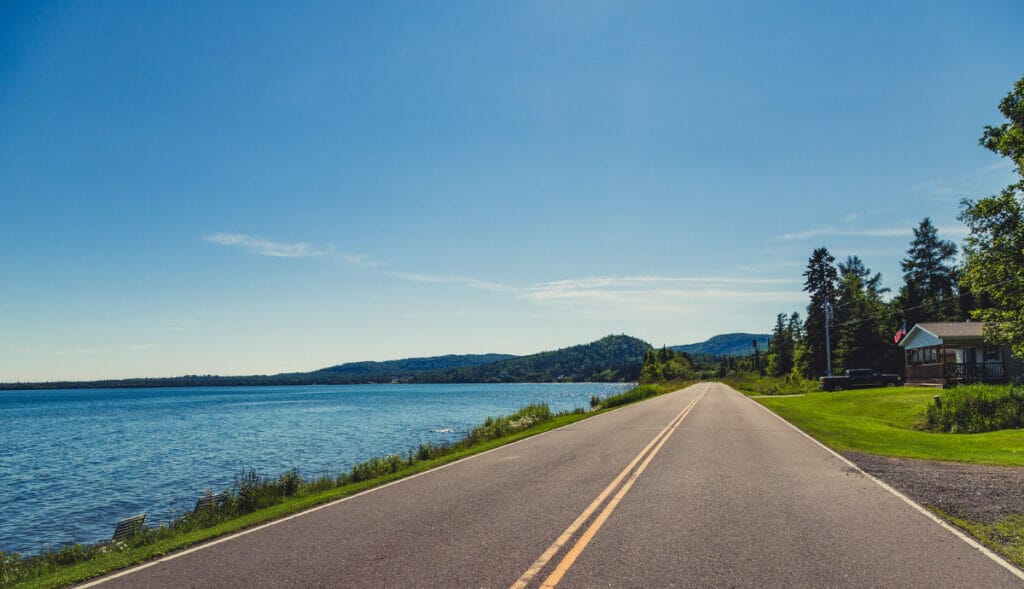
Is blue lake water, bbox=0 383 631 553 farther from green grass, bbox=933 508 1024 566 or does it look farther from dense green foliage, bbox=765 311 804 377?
dense green foliage, bbox=765 311 804 377

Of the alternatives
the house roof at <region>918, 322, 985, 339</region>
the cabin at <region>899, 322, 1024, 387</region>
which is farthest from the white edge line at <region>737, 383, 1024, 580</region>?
the house roof at <region>918, 322, 985, 339</region>

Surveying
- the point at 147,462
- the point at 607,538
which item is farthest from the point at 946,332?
the point at 147,462

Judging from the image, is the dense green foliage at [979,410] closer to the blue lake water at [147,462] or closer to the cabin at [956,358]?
the cabin at [956,358]

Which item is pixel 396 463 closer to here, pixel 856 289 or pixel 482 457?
pixel 482 457

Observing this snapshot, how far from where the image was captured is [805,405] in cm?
3700

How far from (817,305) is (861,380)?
3246 cm

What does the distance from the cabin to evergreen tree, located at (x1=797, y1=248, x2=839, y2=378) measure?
27.0m

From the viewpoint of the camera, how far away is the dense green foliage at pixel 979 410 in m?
20.8

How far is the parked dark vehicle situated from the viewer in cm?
4712

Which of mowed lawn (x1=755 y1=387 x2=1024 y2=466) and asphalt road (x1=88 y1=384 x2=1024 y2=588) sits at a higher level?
asphalt road (x1=88 y1=384 x2=1024 y2=588)

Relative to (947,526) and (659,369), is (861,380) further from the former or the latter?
(659,369)

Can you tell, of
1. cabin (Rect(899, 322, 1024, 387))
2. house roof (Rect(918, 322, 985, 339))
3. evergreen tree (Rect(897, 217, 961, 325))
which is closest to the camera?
cabin (Rect(899, 322, 1024, 387))

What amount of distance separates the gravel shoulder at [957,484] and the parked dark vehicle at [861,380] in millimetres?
37844

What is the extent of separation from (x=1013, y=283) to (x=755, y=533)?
21.5 m
